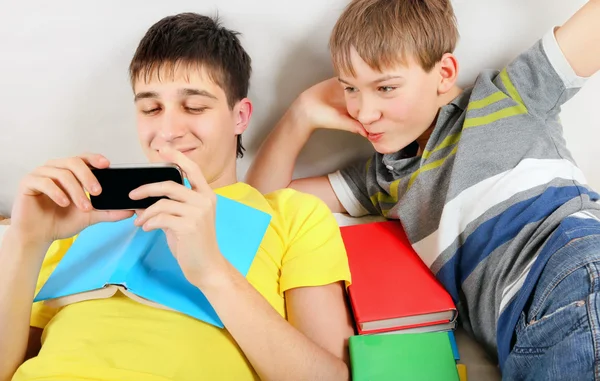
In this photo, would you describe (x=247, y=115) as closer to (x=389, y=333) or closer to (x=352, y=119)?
(x=352, y=119)

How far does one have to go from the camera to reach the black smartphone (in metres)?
0.79

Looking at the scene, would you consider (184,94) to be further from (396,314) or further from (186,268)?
(396,314)

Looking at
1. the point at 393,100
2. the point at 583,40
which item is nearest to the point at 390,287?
the point at 393,100

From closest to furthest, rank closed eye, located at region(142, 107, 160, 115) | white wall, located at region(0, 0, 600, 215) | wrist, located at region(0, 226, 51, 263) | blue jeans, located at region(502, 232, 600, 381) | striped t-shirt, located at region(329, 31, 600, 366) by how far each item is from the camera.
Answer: blue jeans, located at region(502, 232, 600, 381), wrist, located at region(0, 226, 51, 263), striped t-shirt, located at region(329, 31, 600, 366), closed eye, located at region(142, 107, 160, 115), white wall, located at region(0, 0, 600, 215)

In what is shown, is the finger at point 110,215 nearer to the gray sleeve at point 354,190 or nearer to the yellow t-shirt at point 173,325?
the yellow t-shirt at point 173,325

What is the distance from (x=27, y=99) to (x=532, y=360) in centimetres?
117

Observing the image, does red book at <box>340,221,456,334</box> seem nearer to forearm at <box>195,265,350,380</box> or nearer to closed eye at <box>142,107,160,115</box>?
forearm at <box>195,265,350,380</box>

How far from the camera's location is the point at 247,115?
1203 mm

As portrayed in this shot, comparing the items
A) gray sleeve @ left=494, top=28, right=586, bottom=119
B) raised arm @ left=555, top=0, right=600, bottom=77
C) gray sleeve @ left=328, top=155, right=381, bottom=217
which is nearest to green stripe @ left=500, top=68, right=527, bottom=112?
gray sleeve @ left=494, top=28, right=586, bottom=119

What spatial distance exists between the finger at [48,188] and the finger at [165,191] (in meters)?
0.12

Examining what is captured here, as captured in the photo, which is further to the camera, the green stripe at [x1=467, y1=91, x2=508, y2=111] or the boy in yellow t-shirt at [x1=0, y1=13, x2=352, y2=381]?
the green stripe at [x1=467, y1=91, x2=508, y2=111]

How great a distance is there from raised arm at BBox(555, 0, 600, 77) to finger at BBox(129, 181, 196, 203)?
0.72 metres

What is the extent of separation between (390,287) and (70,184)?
1.90 feet

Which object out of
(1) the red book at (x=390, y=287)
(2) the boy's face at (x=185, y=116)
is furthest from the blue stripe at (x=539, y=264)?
(2) the boy's face at (x=185, y=116)
